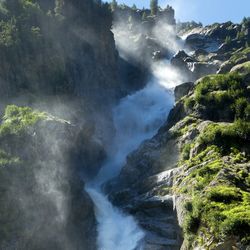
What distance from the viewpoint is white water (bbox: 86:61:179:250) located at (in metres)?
55.3

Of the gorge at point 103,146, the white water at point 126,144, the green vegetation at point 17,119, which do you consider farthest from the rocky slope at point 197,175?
the green vegetation at point 17,119

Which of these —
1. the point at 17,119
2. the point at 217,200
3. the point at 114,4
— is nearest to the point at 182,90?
the point at 17,119

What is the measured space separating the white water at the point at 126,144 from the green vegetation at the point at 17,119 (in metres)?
13.5

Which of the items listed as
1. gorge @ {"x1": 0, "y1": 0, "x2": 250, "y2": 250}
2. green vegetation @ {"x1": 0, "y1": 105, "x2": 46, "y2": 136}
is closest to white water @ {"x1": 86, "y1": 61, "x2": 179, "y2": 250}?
gorge @ {"x1": 0, "y1": 0, "x2": 250, "y2": 250}

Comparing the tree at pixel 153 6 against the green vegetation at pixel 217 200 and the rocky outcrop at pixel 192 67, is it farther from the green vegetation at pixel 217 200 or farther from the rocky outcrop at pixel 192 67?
the green vegetation at pixel 217 200

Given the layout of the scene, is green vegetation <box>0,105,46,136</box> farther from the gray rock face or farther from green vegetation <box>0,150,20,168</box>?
the gray rock face

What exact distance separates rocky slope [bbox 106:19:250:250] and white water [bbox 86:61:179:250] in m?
1.70

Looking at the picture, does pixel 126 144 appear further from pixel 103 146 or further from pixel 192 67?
pixel 192 67

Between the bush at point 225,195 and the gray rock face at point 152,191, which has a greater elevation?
the gray rock face at point 152,191

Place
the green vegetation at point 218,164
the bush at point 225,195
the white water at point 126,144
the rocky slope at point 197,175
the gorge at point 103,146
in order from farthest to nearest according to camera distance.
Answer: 1. the white water at point 126,144
2. the gorge at point 103,146
3. the bush at point 225,195
4. the rocky slope at point 197,175
5. the green vegetation at point 218,164

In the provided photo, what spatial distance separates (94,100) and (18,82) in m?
21.4

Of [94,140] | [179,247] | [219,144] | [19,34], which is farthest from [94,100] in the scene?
[179,247]

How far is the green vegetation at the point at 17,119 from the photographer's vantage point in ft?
188

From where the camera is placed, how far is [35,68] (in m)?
77.5
